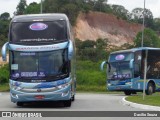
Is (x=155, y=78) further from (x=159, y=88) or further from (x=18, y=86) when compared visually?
(x=18, y=86)

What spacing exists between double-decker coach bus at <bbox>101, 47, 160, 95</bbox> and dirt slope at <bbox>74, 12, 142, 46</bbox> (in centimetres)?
6725

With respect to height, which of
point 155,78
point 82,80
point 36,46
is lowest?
point 82,80

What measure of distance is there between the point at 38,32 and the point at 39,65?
1404 mm

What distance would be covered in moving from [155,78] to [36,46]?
15.9m

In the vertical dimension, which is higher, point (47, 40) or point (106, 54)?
point (47, 40)

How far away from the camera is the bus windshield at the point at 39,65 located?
20.2 metres

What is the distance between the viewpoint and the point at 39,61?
66.7 ft

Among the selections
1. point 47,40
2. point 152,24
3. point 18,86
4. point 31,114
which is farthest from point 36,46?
point 152,24

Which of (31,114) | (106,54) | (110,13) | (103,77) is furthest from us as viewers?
(110,13)

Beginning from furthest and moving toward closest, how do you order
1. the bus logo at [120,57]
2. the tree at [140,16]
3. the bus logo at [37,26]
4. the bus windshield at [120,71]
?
the tree at [140,16], the bus logo at [120,57], the bus windshield at [120,71], the bus logo at [37,26]

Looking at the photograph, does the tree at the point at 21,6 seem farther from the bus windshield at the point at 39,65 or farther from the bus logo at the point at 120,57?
the bus windshield at the point at 39,65

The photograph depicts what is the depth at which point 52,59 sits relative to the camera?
20344 mm

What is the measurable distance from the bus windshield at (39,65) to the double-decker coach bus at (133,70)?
42.5ft

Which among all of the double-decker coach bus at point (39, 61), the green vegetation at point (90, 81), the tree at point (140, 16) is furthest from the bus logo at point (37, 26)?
the tree at point (140, 16)
